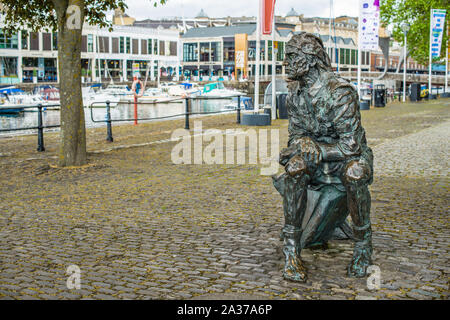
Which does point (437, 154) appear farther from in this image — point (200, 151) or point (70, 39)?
point (70, 39)

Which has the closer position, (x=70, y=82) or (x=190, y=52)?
(x=70, y=82)

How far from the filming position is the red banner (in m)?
18.3

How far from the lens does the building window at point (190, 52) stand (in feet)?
354

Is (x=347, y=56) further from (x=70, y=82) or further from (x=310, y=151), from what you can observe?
(x=310, y=151)

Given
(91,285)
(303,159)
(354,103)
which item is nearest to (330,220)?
(303,159)

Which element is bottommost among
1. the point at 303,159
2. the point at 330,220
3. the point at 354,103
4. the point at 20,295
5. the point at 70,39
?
the point at 20,295

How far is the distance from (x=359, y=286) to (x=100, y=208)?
3584mm

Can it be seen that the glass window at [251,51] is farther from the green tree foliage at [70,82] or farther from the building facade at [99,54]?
the green tree foliage at [70,82]

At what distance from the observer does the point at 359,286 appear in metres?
3.75

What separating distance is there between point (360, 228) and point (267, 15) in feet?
50.8

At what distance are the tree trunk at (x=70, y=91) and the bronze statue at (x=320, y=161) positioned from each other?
20.8 ft

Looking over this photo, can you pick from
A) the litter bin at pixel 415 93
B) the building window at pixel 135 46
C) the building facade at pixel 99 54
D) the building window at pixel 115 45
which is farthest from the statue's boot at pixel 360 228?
the building window at pixel 135 46

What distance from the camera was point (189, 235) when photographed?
5.16m

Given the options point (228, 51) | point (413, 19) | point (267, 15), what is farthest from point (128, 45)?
point (267, 15)
